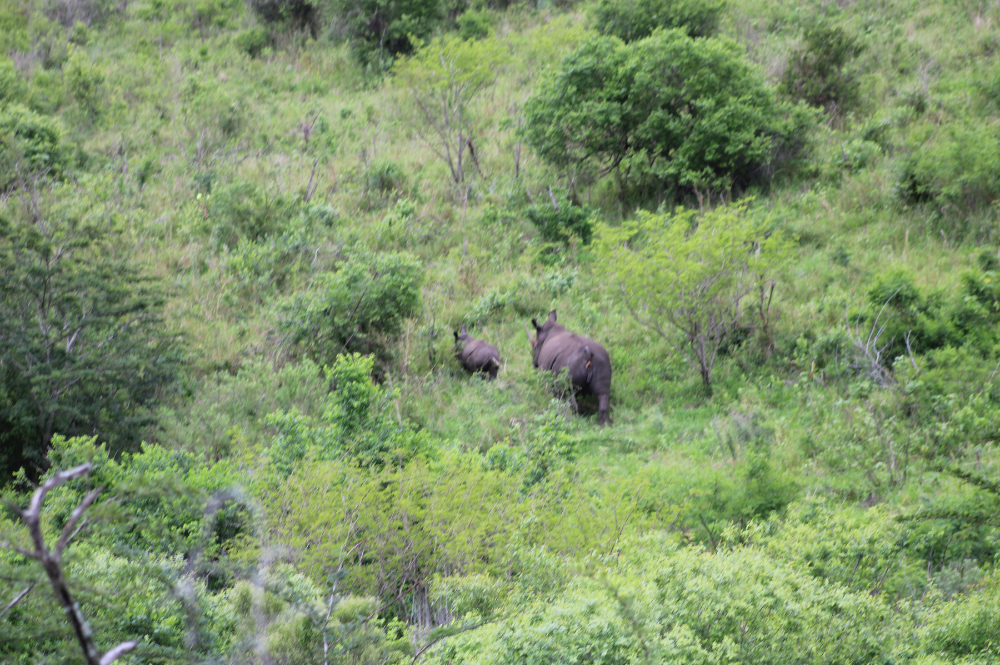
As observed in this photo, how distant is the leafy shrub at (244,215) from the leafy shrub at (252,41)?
1199cm

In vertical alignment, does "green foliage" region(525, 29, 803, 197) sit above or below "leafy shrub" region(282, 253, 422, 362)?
above

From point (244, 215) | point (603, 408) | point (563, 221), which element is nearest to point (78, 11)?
point (244, 215)

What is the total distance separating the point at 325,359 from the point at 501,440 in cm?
383

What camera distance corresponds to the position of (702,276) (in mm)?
10609

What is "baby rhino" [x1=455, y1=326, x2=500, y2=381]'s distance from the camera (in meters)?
12.2

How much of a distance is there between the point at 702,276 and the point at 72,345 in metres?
8.67

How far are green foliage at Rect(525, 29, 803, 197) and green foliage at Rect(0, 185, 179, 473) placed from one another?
9.25 metres

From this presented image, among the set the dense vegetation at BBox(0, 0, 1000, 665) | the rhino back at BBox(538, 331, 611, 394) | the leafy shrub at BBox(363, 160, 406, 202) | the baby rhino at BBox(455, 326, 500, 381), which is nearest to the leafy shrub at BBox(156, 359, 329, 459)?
the dense vegetation at BBox(0, 0, 1000, 665)

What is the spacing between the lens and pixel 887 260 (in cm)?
1156

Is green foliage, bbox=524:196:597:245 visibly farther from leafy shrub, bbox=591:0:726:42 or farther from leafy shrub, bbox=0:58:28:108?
leafy shrub, bbox=0:58:28:108

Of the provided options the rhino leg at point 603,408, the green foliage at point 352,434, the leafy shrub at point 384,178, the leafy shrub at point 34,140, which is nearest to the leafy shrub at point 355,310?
the green foliage at point 352,434

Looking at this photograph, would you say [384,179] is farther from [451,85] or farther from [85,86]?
[85,86]

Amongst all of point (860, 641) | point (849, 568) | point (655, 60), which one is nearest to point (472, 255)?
point (655, 60)

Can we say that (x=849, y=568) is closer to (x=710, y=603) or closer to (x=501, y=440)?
(x=710, y=603)
